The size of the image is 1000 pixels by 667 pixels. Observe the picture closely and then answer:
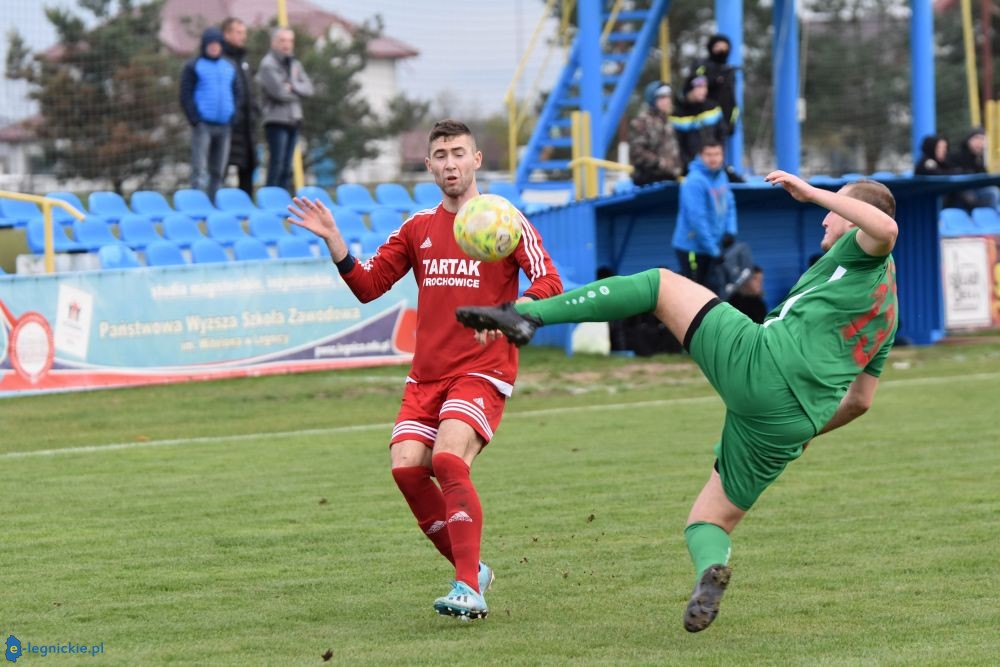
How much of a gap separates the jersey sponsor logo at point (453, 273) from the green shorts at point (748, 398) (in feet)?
3.68

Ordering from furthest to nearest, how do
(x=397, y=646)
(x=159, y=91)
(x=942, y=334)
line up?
1. (x=159, y=91)
2. (x=942, y=334)
3. (x=397, y=646)

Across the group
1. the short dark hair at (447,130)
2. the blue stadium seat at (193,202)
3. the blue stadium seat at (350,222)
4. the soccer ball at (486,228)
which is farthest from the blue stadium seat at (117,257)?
the soccer ball at (486,228)

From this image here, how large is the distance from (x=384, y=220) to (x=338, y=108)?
14929 millimetres

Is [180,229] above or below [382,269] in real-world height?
below

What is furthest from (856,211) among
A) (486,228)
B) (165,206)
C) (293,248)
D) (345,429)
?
(165,206)

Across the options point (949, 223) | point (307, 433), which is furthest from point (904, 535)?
point (949, 223)

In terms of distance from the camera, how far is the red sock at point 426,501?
6195 mm

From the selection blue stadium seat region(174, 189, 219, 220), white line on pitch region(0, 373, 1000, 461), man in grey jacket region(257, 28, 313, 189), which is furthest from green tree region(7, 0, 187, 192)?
white line on pitch region(0, 373, 1000, 461)

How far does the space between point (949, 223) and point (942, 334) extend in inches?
116

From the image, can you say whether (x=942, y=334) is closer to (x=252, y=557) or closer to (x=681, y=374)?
(x=681, y=374)

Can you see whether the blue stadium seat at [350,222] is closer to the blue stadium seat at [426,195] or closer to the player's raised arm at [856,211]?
the blue stadium seat at [426,195]

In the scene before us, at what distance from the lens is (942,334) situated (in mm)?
19922

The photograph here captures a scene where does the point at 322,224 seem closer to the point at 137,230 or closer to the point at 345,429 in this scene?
the point at 345,429

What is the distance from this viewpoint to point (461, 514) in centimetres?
596
